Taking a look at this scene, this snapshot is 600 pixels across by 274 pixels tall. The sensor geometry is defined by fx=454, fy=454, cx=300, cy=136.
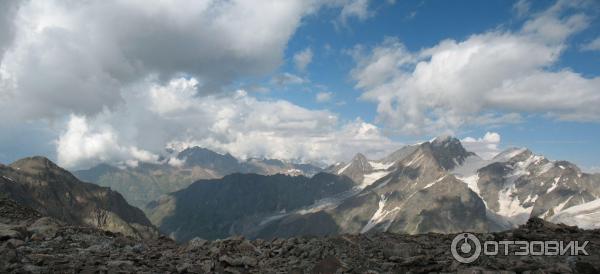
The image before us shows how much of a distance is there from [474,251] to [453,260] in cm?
208

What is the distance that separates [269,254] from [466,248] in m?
8.28

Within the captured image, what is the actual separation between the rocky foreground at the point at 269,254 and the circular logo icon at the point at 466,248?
14.3 inches

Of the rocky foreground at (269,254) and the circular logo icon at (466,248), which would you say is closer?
the rocky foreground at (269,254)

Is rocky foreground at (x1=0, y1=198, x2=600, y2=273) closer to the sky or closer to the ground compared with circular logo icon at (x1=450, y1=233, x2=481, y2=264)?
closer to the ground

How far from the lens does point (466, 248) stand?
19.0 m

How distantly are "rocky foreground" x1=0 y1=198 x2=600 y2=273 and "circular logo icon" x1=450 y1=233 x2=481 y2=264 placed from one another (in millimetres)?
364

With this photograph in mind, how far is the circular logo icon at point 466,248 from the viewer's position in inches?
690

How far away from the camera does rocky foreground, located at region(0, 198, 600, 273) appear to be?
15365 mm

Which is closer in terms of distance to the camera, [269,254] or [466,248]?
[466,248]

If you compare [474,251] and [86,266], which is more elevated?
[474,251]

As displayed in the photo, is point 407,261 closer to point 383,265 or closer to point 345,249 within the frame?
point 383,265

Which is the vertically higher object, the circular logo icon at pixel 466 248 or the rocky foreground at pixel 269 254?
the circular logo icon at pixel 466 248

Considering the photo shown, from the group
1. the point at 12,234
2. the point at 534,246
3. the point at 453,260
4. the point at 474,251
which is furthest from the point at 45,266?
the point at 534,246

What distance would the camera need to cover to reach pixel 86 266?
50.3 ft
